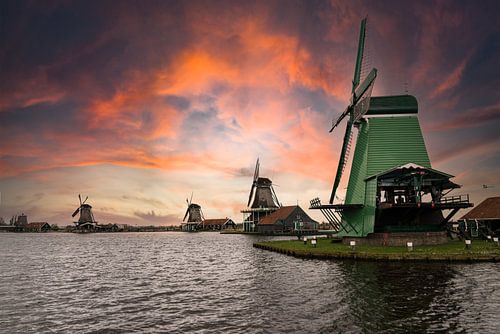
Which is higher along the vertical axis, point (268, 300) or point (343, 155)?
point (343, 155)

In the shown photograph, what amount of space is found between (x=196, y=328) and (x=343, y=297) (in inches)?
315

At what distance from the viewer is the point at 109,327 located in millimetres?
14672

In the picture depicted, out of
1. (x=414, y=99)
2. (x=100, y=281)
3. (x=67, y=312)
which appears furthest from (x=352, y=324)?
(x=414, y=99)

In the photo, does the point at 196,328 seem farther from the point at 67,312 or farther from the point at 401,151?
the point at 401,151

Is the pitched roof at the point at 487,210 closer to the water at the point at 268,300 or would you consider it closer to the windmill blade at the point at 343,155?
the windmill blade at the point at 343,155

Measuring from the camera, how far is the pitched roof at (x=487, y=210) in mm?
42656

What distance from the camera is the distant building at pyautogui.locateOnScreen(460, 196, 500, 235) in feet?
141

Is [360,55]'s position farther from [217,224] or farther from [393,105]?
[217,224]

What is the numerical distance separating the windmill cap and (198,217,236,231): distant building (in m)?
137

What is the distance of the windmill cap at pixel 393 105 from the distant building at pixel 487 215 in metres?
16.4

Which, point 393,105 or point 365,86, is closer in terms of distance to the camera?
point 393,105

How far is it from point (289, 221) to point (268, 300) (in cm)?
8834

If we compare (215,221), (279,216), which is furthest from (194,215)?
(279,216)

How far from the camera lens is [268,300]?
18.2 m
